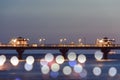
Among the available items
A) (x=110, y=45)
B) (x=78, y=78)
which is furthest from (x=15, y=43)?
(x=78, y=78)

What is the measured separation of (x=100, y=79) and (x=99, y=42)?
10537 cm

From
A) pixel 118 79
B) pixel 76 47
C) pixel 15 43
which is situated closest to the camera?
pixel 118 79

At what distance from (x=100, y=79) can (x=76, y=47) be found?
83387 millimetres

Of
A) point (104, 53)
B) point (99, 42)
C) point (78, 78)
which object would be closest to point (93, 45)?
point (104, 53)

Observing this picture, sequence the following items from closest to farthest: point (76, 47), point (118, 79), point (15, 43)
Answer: point (118, 79) < point (76, 47) < point (15, 43)

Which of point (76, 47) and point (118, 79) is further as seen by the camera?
point (76, 47)

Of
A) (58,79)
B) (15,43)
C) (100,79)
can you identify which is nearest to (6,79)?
(58,79)

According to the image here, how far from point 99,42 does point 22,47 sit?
96.5 ft

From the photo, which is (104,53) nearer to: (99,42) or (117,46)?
(117,46)

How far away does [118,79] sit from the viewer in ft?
267

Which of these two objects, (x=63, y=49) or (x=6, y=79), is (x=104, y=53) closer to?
(x=63, y=49)

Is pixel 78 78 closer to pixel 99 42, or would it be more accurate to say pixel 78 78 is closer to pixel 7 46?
pixel 7 46

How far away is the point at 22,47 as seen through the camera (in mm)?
170750

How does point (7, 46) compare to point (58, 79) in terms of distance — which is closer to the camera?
point (58, 79)
